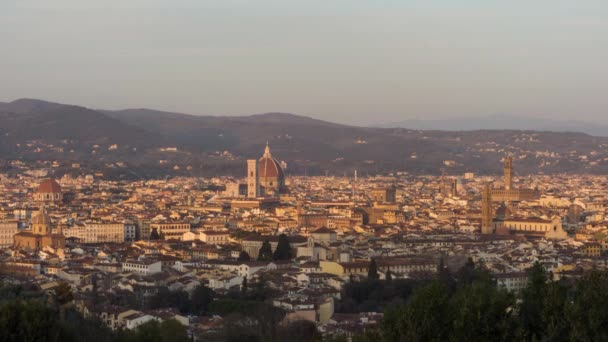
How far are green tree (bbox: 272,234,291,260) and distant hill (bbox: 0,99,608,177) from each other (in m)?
62.2

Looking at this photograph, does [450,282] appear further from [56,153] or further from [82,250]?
[56,153]

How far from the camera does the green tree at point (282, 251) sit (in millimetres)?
38641

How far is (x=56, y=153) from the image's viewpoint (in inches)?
5044

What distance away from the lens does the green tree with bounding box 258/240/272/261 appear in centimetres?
3809

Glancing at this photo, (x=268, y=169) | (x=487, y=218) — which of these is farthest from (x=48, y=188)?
(x=487, y=218)

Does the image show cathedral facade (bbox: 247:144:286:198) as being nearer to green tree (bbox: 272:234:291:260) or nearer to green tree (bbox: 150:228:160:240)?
green tree (bbox: 150:228:160:240)

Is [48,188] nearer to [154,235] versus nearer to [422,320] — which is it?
[154,235]

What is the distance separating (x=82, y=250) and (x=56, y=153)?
286 ft

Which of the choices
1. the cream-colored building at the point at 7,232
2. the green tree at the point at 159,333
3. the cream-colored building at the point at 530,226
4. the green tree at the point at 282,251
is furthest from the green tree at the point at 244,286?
the cream-colored building at the point at 530,226

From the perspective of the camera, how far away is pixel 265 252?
127 ft

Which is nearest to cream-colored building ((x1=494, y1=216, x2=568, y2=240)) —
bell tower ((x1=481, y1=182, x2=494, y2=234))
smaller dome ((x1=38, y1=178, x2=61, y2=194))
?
bell tower ((x1=481, y1=182, x2=494, y2=234))

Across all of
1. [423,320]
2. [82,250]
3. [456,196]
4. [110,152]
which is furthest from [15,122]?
[423,320]

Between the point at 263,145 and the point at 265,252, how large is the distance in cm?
12038

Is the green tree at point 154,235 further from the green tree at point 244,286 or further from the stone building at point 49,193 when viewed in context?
the stone building at point 49,193
